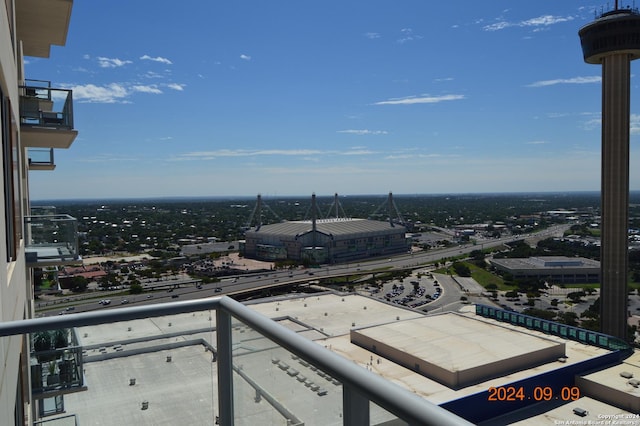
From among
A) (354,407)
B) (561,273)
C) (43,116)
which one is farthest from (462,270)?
(354,407)

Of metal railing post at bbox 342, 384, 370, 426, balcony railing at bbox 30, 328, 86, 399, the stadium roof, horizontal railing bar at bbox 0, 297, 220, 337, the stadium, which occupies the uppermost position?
horizontal railing bar at bbox 0, 297, 220, 337

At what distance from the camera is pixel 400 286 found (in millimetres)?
42250

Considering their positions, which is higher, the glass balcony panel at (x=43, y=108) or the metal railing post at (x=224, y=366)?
the glass balcony panel at (x=43, y=108)

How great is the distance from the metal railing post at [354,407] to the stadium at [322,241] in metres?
54.2

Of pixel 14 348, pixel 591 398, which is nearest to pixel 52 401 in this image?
pixel 14 348

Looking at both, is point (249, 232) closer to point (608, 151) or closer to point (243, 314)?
point (608, 151)

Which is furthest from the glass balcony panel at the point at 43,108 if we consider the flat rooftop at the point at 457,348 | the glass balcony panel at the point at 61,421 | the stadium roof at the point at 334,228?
the stadium roof at the point at 334,228

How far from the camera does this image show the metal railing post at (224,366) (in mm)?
1828

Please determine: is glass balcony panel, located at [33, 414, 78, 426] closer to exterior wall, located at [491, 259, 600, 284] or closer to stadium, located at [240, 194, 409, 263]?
exterior wall, located at [491, 259, 600, 284]

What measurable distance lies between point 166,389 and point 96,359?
16.8 inches

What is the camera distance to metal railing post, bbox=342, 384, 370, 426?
107cm

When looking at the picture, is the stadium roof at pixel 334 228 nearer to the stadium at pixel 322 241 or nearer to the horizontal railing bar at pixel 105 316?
the stadium at pixel 322 241

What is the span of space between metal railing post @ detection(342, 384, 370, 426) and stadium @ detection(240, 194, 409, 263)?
54.2 meters

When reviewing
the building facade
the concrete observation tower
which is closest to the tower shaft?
the concrete observation tower
